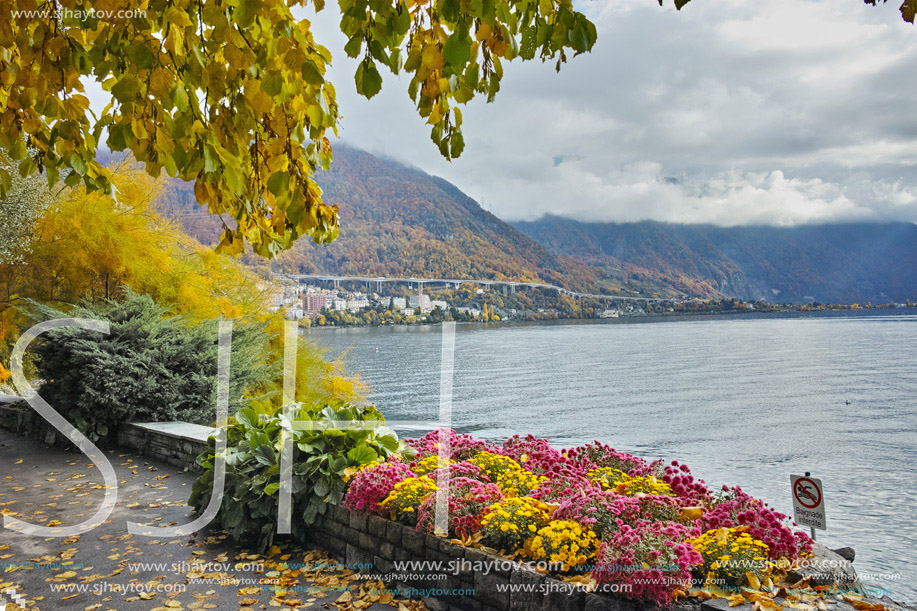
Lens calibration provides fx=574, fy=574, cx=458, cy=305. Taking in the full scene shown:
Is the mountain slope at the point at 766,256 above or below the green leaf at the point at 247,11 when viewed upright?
above

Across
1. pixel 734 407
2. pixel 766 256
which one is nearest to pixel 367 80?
pixel 734 407

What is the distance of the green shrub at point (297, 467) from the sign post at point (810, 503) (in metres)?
2.54

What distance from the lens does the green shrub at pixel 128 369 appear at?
6.77m

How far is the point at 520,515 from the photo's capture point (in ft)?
9.25

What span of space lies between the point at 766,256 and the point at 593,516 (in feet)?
363

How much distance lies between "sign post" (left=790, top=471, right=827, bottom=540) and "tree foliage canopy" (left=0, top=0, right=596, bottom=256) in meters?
3.10

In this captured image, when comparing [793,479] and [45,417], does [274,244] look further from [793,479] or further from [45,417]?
[45,417]

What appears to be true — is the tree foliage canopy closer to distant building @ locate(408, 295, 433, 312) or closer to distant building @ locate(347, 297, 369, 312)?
distant building @ locate(347, 297, 369, 312)

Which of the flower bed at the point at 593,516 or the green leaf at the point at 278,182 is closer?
the green leaf at the point at 278,182

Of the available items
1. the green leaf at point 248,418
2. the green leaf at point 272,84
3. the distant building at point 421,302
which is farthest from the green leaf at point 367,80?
the distant building at point 421,302

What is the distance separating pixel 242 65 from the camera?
166cm

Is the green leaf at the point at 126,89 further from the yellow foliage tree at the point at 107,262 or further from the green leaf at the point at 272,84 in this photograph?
the yellow foliage tree at the point at 107,262

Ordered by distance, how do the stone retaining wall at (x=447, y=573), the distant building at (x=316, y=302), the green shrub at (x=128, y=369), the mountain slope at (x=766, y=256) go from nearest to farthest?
the stone retaining wall at (x=447, y=573) → the green shrub at (x=128, y=369) → the distant building at (x=316, y=302) → the mountain slope at (x=766, y=256)

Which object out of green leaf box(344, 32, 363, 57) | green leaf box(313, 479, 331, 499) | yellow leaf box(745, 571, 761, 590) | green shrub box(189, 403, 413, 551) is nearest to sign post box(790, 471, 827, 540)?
yellow leaf box(745, 571, 761, 590)
